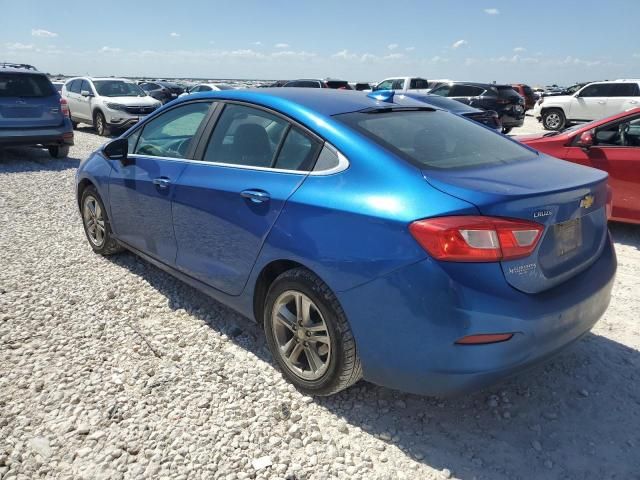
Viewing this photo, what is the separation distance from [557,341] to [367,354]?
33.4 inches

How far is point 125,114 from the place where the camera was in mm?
14648

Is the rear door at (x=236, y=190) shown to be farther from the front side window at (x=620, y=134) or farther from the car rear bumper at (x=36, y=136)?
the car rear bumper at (x=36, y=136)

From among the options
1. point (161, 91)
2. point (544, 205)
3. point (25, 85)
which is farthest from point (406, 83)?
point (544, 205)

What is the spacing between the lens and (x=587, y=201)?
7.98ft

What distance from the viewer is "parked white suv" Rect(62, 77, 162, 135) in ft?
48.2

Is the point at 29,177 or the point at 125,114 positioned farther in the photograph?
the point at 125,114

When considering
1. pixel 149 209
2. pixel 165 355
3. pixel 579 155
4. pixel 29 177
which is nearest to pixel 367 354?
pixel 165 355

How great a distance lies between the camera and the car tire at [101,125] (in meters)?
15.1

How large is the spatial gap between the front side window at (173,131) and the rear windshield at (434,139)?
4.07ft

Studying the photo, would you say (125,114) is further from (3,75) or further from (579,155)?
(579,155)

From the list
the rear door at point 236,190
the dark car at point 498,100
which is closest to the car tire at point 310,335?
the rear door at point 236,190

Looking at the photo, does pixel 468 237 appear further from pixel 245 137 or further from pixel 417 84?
pixel 417 84

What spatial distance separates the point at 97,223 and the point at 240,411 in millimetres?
2818

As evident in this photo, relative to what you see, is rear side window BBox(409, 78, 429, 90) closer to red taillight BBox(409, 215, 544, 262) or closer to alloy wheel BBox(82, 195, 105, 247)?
alloy wheel BBox(82, 195, 105, 247)
